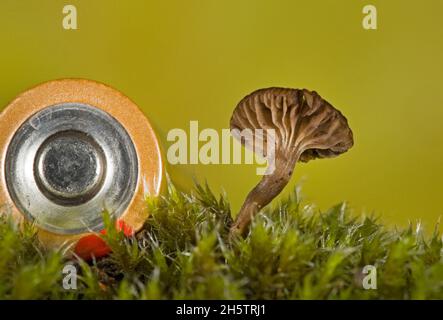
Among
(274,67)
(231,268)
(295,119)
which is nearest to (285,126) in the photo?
(295,119)

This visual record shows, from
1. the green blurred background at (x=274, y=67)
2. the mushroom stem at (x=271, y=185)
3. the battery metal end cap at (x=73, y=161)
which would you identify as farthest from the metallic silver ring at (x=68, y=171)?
the green blurred background at (x=274, y=67)

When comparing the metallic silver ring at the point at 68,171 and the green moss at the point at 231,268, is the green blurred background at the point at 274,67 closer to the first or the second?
Answer: the metallic silver ring at the point at 68,171

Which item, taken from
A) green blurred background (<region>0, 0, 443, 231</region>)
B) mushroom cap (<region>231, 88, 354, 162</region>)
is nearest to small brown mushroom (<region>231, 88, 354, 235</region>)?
mushroom cap (<region>231, 88, 354, 162</region>)

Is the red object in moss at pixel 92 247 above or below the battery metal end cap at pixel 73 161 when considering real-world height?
below

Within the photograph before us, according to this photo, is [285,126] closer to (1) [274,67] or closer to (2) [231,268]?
(2) [231,268]

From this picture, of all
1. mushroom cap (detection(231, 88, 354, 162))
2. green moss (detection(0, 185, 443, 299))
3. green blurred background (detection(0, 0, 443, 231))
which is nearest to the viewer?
green moss (detection(0, 185, 443, 299))

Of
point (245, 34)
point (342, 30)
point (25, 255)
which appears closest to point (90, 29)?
point (245, 34)

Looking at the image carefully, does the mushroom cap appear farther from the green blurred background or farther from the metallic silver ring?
the green blurred background
